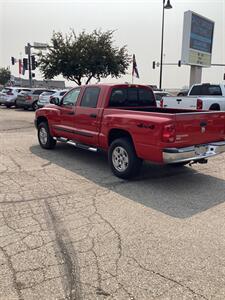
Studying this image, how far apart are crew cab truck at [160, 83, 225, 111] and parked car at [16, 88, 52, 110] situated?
1317cm

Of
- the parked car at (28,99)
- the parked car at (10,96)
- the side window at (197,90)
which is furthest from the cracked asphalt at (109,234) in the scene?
the parked car at (10,96)

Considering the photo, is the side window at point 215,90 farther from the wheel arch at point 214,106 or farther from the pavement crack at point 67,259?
the pavement crack at point 67,259

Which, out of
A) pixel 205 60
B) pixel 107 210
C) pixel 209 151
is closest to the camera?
pixel 107 210

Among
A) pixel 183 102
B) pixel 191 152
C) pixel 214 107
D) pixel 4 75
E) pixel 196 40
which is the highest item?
pixel 4 75

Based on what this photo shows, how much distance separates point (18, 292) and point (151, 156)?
10.9 ft

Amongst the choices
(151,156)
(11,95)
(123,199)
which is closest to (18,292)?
(123,199)

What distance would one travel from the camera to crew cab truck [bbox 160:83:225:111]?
40.0ft

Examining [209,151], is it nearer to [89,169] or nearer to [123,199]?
[123,199]

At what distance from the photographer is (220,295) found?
2766 millimetres

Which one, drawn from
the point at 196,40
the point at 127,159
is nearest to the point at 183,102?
the point at 127,159

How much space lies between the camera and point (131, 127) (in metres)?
5.80

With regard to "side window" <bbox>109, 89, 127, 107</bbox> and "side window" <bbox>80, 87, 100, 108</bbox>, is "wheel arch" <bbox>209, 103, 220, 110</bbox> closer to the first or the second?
"side window" <bbox>109, 89, 127, 107</bbox>

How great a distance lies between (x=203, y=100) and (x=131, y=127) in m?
7.40

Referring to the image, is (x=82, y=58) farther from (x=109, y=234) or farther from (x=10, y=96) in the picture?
(x=109, y=234)
